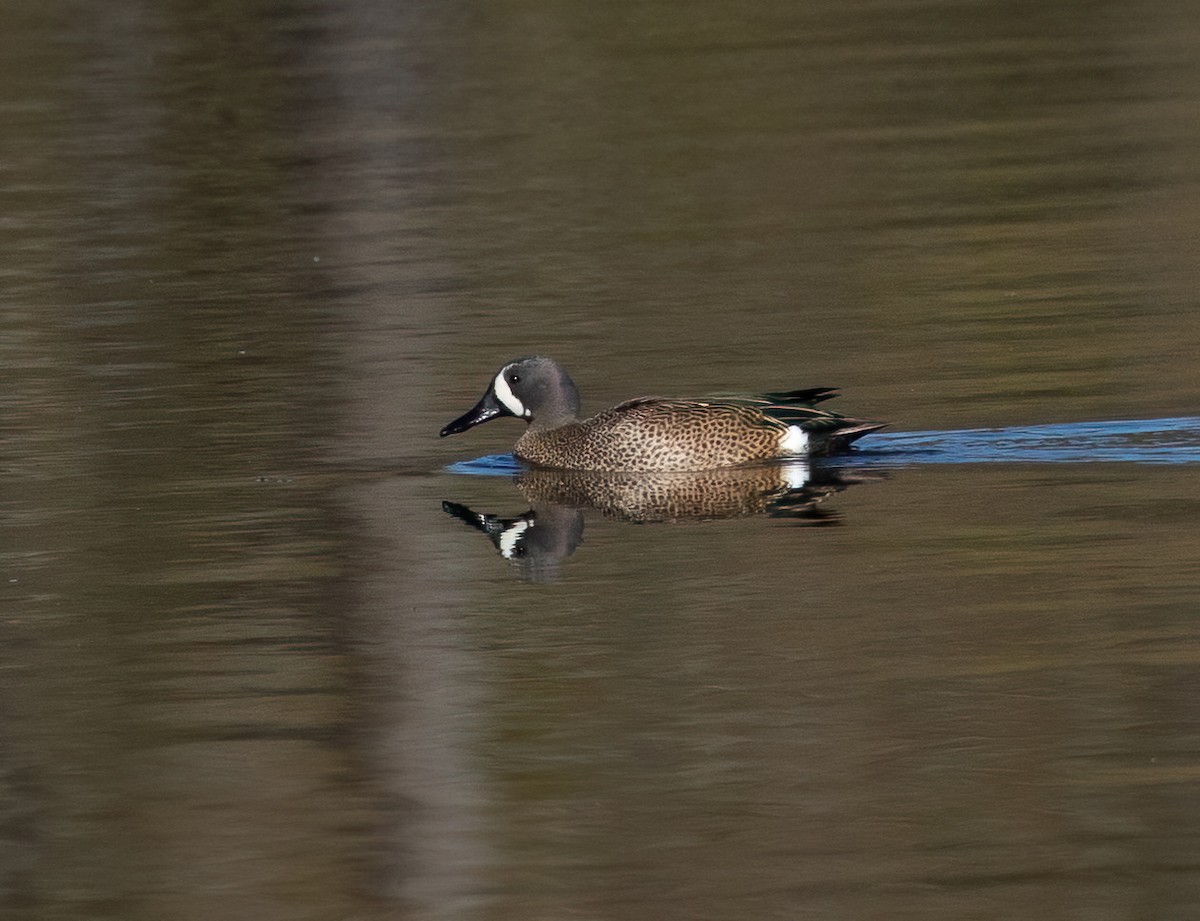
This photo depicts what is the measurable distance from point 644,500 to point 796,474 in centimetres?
72

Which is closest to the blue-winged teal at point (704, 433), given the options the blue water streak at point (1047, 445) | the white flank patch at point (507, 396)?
the blue water streak at point (1047, 445)

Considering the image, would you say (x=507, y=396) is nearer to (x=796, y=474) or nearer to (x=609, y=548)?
(x=796, y=474)

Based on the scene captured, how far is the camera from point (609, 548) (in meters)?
10.1

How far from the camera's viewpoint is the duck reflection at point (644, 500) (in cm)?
1037

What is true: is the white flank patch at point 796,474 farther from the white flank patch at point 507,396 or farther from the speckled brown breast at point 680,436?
the white flank patch at point 507,396

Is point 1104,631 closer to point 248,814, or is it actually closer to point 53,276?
point 248,814

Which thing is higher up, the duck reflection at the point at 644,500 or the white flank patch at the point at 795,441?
the white flank patch at the point at 795,441

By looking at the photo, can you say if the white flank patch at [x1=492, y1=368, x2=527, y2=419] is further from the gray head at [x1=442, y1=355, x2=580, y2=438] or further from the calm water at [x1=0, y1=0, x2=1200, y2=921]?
the calm water at [x1=0, y1=0, x2=1200, y2=921]

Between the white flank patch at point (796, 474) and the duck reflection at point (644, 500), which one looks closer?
the duck reflection at point (644, 500)

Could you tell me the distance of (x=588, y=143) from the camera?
24.5 m

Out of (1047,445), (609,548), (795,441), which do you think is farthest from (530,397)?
(1047,445)

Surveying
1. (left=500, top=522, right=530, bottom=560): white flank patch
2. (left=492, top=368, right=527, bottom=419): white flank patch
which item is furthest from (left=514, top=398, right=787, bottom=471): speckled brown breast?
(left=500, top=522, right=530, bottom=560): white flank patch

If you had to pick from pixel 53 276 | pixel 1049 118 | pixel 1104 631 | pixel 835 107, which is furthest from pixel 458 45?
pixel 1104 631

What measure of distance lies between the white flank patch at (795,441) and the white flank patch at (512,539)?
1362 mm
